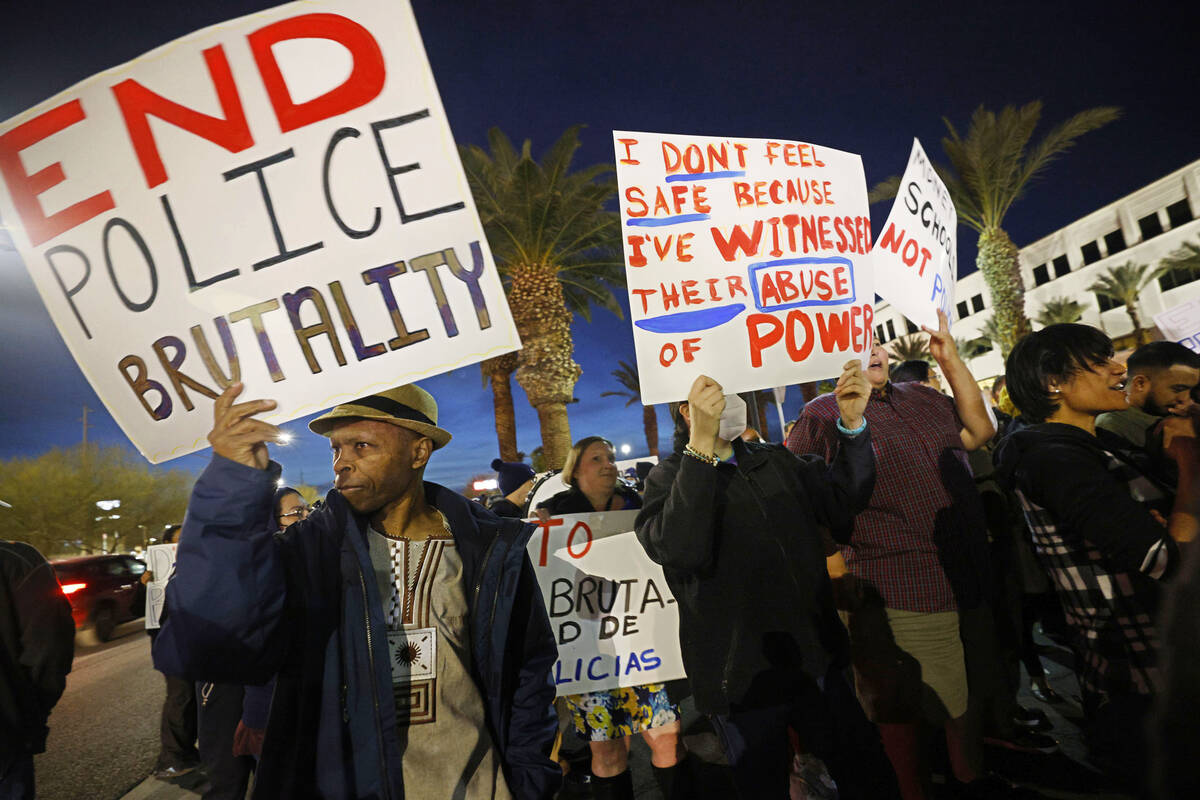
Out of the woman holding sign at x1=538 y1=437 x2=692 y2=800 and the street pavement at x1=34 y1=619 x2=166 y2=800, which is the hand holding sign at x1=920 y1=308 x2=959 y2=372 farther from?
the street pavement at x1=34 y1=619 x2=166 y2=800

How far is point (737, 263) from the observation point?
262 centimetres

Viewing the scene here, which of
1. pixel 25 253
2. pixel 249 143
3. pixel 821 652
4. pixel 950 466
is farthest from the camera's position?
pixel 950 466

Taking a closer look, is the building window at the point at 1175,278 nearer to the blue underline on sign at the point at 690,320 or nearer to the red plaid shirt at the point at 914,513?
the red plaid shirt at the point at 914,513

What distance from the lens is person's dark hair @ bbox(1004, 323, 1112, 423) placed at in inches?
90.4

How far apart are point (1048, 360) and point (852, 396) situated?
71 cm

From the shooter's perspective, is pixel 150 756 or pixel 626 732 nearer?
pixel 626 732

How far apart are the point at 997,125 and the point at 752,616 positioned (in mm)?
Answer: 21031

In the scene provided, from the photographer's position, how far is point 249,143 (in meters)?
1.74

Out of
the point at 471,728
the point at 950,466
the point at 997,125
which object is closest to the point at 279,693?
the point at 471,728

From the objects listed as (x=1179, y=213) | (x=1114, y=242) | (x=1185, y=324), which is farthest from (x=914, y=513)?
(x=1114, y=242)

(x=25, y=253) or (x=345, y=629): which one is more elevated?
(x=25, y=253)

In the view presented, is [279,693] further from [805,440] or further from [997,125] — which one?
[997,125]

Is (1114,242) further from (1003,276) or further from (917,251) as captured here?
(917,251)

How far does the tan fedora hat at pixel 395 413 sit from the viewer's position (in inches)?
76.5
